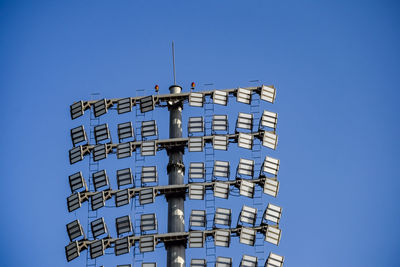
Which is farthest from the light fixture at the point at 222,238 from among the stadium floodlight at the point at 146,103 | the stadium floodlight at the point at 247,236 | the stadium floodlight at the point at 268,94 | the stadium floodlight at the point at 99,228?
the stadium floodlight at the point at 146,103

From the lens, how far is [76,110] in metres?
81.8

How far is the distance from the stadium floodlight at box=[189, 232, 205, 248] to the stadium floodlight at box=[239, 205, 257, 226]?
3.41 m

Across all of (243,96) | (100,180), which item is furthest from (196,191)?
(243,96)

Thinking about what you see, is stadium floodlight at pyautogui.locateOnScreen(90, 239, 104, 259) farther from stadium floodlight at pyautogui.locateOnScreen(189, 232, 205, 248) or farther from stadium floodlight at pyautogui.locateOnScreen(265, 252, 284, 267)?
stadium floodlight at pyautogui.locateOnScreen(265, 252, 284, 267)

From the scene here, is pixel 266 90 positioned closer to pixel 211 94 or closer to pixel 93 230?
pixel 211 94

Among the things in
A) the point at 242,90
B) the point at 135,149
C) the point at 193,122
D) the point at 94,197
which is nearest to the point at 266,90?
the point at 242,90

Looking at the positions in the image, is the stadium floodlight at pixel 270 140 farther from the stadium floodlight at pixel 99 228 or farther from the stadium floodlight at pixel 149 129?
the stadium floodlight at pixel 99 228

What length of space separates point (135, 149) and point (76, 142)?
17.7 feet

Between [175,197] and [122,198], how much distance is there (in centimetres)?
426

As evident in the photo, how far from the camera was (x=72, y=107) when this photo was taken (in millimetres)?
82062

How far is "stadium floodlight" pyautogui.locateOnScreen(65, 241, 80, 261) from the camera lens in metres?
74.9

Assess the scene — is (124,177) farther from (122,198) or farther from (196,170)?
(196,170)

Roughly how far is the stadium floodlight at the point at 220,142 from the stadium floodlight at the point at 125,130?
23.1 ft

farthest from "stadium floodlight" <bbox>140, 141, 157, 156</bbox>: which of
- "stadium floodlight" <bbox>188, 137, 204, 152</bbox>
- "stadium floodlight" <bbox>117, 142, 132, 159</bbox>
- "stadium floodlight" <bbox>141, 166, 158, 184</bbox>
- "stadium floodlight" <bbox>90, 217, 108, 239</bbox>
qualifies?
"stadium floodlight" <bbox>90, 217, 108, 239</bbox>
